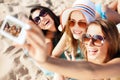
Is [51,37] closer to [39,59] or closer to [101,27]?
[101,27]

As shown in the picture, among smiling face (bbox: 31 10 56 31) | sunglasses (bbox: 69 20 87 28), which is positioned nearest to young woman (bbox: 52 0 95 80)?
sunglasses (bbox: 69 20 87 28)

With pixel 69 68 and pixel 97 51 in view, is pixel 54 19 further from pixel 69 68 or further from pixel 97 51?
pixel 69 68

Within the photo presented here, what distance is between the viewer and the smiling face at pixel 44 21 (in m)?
3.08

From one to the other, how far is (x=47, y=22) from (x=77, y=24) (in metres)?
0.37

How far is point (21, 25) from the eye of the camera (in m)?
1.63

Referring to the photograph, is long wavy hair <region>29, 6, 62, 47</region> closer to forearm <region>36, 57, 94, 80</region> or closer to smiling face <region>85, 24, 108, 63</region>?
smiling face <region>85, 24, 108, 63</region>

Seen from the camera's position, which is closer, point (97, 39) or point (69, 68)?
point (69, 68)

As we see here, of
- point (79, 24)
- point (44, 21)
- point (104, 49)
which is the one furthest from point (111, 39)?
point (44, 21)

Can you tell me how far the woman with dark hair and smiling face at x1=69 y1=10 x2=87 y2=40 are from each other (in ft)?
0.98

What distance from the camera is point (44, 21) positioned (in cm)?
308

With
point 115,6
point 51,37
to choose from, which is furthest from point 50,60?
point 115,6

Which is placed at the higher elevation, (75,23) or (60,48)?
(75,23)

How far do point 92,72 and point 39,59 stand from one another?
299 mm

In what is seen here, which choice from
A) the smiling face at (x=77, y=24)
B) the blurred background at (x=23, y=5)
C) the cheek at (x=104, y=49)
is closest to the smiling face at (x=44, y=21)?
the smiling face at (x=77, y=24)
